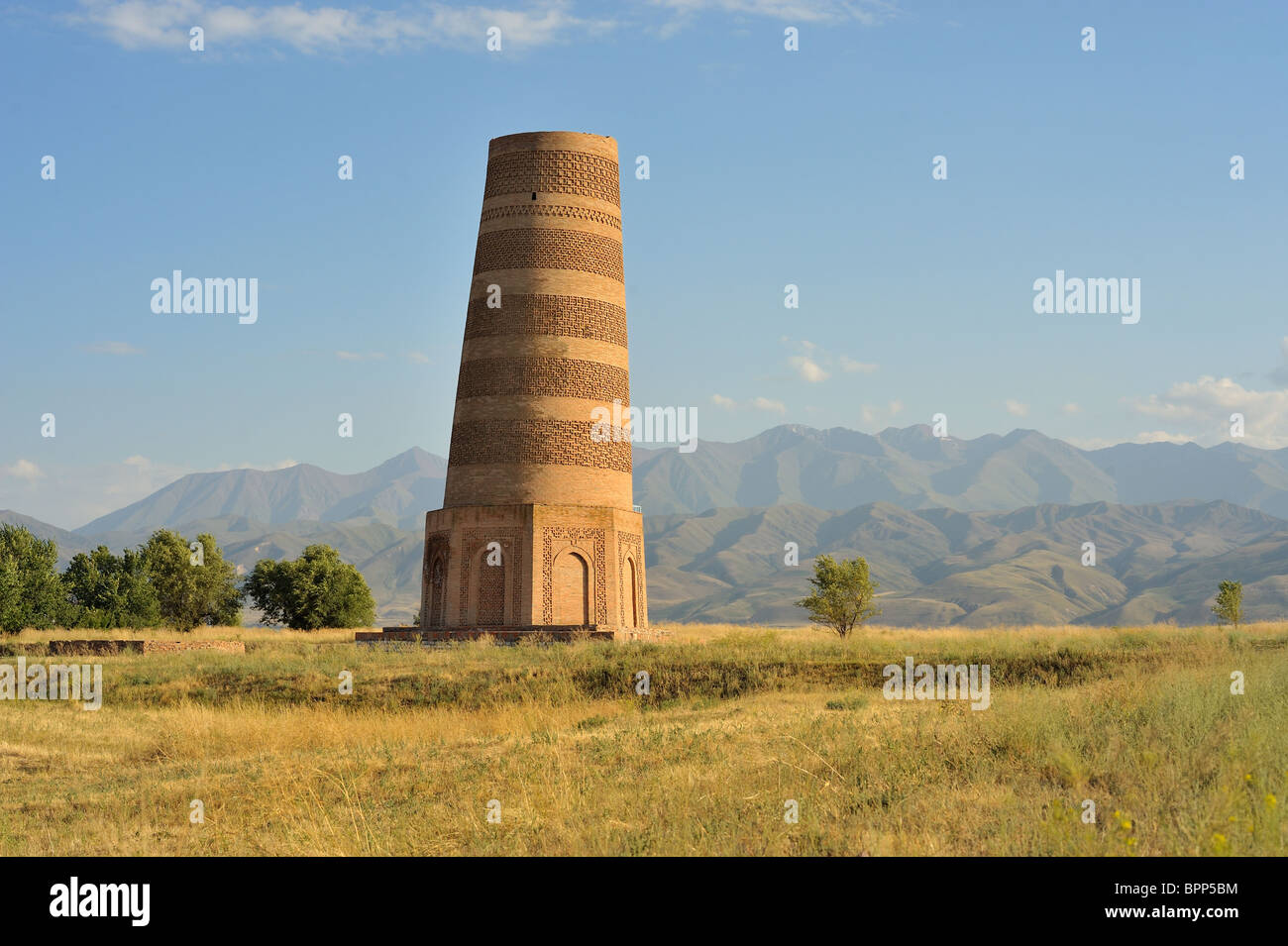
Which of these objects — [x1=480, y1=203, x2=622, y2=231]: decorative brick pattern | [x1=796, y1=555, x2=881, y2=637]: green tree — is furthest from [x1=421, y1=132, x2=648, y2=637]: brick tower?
[x1=796, y1=555, x2=881, y2=637]: green tree

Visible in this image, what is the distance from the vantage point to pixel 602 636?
34.5 metres

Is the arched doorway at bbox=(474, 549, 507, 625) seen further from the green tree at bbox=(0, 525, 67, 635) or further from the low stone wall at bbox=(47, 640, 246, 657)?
the green tree at bbox=(0, 525, 67, 635)

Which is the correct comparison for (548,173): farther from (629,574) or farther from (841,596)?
(841,596)

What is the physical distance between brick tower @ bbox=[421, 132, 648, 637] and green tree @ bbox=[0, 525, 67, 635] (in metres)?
A: 24.3

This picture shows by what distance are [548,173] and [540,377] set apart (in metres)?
7.07

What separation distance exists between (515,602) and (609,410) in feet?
23.5

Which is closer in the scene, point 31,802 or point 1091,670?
point 31,802

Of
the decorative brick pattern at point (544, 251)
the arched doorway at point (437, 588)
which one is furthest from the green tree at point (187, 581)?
the decorative brick pattern at point (544, 251)

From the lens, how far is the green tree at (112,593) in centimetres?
5612

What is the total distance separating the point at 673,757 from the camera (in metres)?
Result: 15.2

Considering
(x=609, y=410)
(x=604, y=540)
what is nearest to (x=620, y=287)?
(x=609, y=410)

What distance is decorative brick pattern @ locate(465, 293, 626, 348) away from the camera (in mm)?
38188

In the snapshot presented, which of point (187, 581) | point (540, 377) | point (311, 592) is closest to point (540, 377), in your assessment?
point (540, 377)
